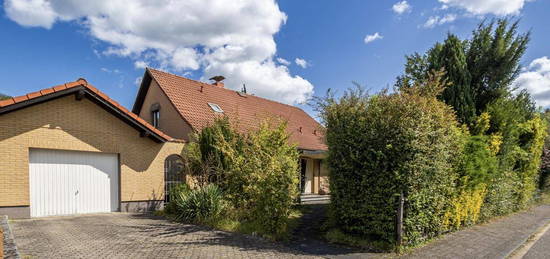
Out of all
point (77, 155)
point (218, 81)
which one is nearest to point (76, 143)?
point (77, 155)

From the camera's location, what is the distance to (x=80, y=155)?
9.85 metres

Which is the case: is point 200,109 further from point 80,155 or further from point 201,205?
point 201,205

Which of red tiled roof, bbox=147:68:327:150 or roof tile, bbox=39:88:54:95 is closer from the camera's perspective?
roof tile, bbox=39:88:54:95

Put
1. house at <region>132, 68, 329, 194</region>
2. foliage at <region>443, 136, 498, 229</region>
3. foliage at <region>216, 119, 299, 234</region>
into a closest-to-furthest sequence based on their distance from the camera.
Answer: foliage at <region>216, 119, 299, 234</region> < foliage at <region>443, 136, 498, 229</region> < house at <region>132, 68, 329, 194</region>

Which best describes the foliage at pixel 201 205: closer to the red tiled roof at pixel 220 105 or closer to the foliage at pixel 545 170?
the red tiled roof at pixel 220 105

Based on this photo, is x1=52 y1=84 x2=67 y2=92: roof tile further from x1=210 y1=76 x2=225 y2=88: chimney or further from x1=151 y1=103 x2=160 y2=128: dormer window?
x1=210 y1=76 x2=225 y2=88: chimney

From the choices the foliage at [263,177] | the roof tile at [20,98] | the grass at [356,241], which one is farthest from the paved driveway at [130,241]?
the roof tile at [20,98]

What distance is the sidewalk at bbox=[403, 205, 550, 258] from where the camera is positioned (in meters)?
6.29

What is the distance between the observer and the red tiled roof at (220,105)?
46.3ft

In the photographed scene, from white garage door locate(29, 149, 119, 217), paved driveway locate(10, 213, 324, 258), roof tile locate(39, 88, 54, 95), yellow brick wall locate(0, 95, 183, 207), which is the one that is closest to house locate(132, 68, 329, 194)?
yellow brick wall locate(0, 95, 183, 207)

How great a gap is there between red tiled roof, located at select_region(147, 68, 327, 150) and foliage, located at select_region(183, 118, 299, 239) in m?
1.90

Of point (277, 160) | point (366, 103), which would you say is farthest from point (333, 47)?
point (277, 160)

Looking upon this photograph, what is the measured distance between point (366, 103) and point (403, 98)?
2.78ft

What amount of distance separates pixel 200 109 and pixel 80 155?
599 cm
